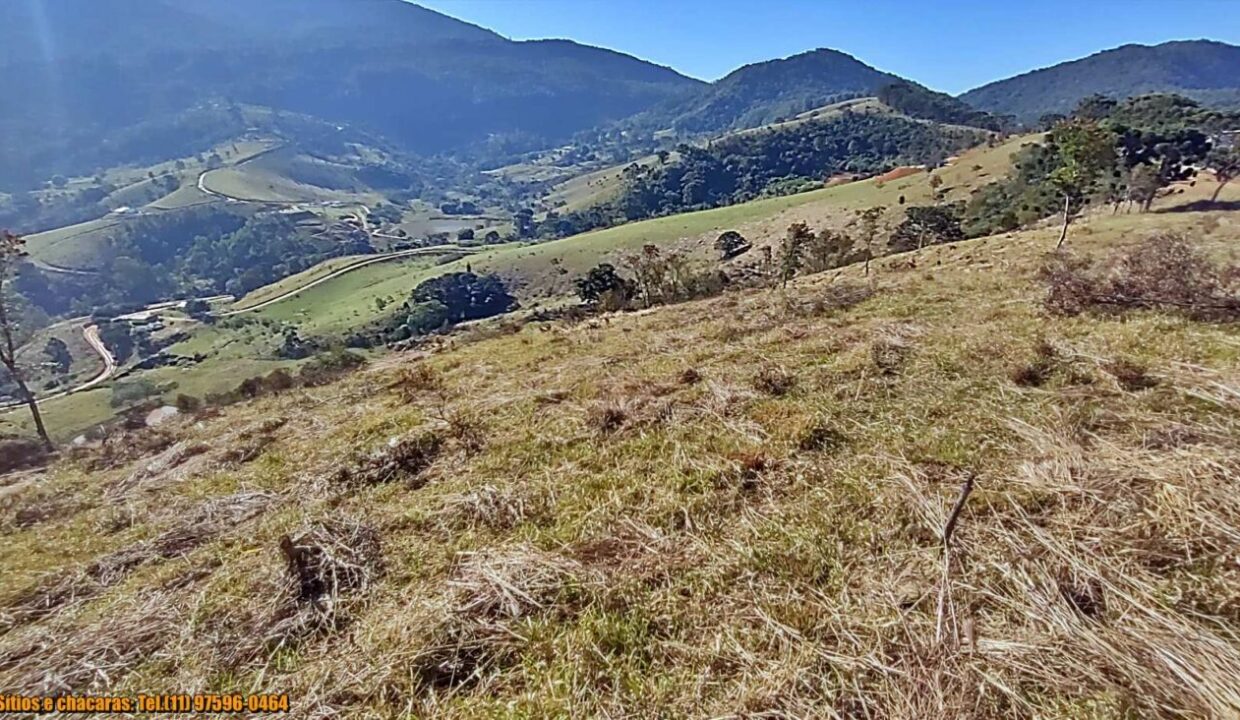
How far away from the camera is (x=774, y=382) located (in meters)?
7.23

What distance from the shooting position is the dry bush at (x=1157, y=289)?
841 centimetres

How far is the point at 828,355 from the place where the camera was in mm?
8305

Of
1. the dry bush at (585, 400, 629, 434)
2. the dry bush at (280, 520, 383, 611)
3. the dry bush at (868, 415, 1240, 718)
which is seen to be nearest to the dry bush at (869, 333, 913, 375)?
the dry bush at (868, 415, 1240, 718)

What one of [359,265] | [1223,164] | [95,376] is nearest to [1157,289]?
Answer: [1223,164]

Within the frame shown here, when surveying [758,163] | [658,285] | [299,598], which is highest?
[299,598]

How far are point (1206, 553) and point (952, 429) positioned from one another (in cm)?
215

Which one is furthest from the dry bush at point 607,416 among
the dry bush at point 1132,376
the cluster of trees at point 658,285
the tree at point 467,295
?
the tree at point 467,295

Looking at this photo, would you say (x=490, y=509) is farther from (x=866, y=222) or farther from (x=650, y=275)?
(x=866, y=222)

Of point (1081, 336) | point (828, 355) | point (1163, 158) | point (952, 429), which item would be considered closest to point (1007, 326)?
point (1081, 336)

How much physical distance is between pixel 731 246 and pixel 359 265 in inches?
3131

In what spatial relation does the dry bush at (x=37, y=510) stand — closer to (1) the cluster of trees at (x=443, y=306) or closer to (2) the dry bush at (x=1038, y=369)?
(2) the dry bush at (x=1038, y=369)

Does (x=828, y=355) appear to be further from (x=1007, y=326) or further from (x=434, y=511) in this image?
(x=434, y=511)

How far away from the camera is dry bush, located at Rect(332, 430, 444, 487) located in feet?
20.2

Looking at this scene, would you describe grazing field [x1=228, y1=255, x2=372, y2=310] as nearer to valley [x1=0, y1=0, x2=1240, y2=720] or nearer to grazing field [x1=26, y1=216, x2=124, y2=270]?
grazing field [x1=26, y1=216, x2=124, y2=270]
